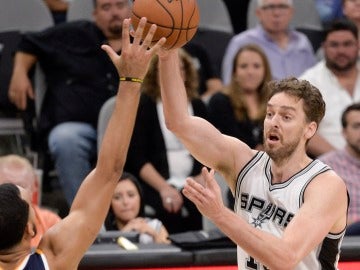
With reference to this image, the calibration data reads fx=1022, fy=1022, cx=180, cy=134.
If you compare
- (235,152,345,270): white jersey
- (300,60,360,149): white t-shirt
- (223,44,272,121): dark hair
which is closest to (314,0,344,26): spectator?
(300,60,360,149): white t-shirt

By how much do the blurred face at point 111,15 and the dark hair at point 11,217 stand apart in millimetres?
3950

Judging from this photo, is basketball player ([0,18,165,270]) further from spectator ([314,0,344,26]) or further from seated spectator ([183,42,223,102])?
spectator ([314,0,344,26])

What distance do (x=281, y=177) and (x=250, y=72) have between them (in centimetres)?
306

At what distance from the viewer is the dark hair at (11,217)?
328 cm

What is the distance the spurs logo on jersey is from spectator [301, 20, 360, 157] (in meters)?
3.25

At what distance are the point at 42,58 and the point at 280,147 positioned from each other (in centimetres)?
356

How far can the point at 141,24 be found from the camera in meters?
3.49

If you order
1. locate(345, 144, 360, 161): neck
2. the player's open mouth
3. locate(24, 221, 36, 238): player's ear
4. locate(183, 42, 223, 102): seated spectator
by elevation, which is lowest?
locate(345, 144, 360, 161): neck

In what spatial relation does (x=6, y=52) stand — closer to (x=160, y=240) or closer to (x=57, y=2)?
(x=57, y=2)

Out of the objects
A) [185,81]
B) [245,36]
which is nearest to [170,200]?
[185,81]

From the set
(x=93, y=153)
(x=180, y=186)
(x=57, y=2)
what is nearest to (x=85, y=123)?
(x=93, y=153)

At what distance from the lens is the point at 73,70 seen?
7.18 m

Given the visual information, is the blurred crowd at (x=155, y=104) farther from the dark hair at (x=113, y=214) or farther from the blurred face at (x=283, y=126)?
the blurred face at (x=283, y=126)

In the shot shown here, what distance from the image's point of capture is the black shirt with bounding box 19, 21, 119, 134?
23.4 ft
